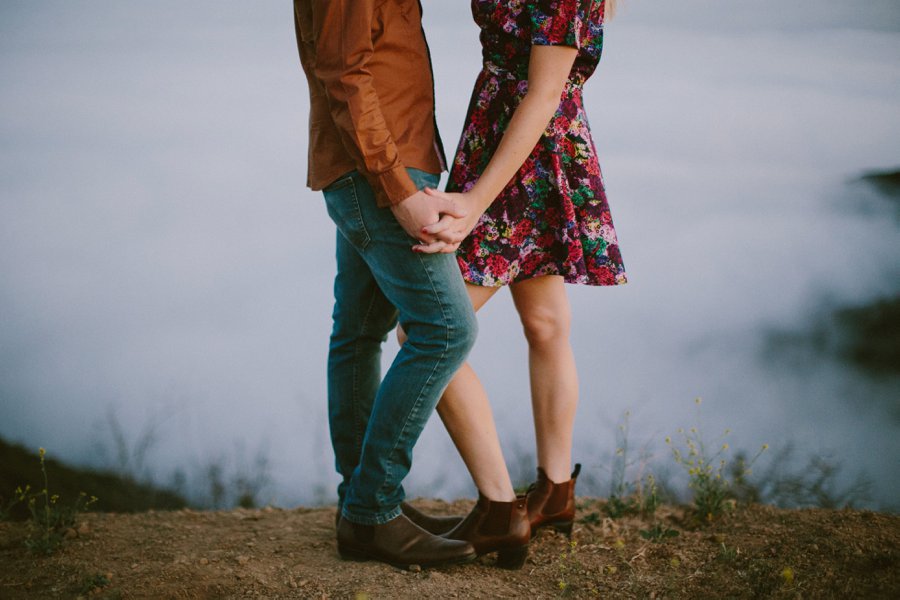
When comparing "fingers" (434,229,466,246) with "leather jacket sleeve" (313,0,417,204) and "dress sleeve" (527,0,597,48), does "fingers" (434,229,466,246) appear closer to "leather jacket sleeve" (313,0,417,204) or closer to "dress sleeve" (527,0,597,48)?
"leather jacket sleeve" (313,0,417,204)

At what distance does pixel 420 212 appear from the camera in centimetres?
199

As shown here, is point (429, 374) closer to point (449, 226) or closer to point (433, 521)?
point (449, 226)

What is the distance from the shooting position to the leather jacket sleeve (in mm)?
1895

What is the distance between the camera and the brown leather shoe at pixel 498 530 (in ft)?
7.68

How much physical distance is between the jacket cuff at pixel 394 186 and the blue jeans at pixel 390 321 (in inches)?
3.2

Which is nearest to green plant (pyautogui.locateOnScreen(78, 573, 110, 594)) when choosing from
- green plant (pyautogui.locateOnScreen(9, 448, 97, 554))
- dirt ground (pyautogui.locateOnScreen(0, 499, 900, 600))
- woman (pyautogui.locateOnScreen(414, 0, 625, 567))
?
dirt ground (pyautogui.locateOnScreen(0, 499, 900, 600))

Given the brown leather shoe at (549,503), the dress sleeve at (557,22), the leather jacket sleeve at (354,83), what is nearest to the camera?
the leather jacket sleeve at (354,83)

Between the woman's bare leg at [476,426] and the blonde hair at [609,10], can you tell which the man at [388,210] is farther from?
the blonde hair at [609,10]

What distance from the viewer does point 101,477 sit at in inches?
151

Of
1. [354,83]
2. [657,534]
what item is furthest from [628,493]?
[354,83]

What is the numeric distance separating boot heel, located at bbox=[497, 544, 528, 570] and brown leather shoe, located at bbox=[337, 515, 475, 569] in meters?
0.11

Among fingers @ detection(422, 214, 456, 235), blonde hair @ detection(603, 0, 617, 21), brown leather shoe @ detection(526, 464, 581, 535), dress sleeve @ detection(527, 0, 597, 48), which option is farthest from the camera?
brown leather shoe @ detection(526, 464, 581, 535)

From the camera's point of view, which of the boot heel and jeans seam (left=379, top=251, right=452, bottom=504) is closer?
jeans seam (left=379, top=251, right=452, bottom=504)

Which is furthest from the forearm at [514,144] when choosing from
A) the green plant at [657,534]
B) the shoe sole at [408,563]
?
the green plant at [657,534]
